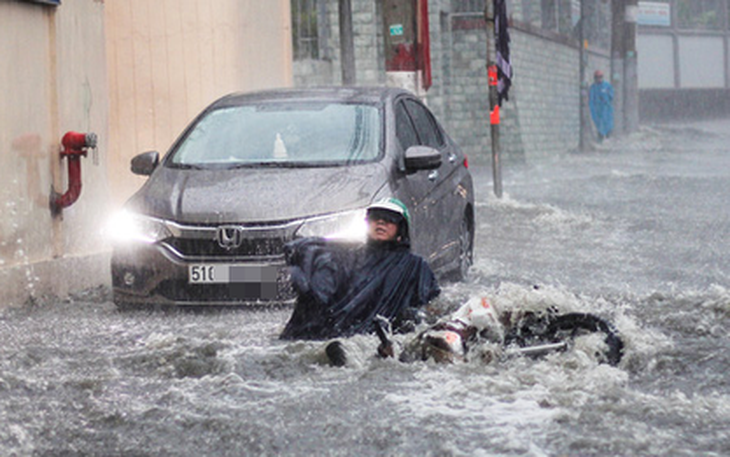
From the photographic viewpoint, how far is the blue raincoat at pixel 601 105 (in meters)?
40.8

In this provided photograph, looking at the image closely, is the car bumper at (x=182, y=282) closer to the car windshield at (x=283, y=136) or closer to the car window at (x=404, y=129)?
the car windshield at (x=283, y=136)

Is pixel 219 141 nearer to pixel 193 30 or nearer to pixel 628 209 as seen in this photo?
pixel 193 30

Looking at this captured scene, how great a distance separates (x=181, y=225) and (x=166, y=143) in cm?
539

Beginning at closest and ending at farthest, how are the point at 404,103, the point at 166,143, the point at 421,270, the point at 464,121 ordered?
the point at 421,270
the point at 404,103
the point at 166,143
the point at 464,121

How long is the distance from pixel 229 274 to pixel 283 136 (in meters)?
1.42

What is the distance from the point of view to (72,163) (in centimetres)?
1030

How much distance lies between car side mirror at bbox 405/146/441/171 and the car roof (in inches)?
32.0

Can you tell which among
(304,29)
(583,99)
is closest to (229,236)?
(304,29)

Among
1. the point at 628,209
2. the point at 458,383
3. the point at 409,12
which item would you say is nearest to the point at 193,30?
the point at 409,12

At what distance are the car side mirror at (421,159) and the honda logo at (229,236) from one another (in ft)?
4.44

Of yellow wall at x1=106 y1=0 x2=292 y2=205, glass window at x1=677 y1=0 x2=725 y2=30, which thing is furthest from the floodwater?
glass window at x1=677 y1=0 x2=725 y2=30

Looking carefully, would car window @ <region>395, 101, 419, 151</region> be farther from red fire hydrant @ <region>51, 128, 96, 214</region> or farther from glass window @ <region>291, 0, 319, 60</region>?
glass window @ <region>291, 0, 319, 60</region>

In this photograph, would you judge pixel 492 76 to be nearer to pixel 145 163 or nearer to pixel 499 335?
pixel 145 163

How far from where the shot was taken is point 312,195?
8352 mm
